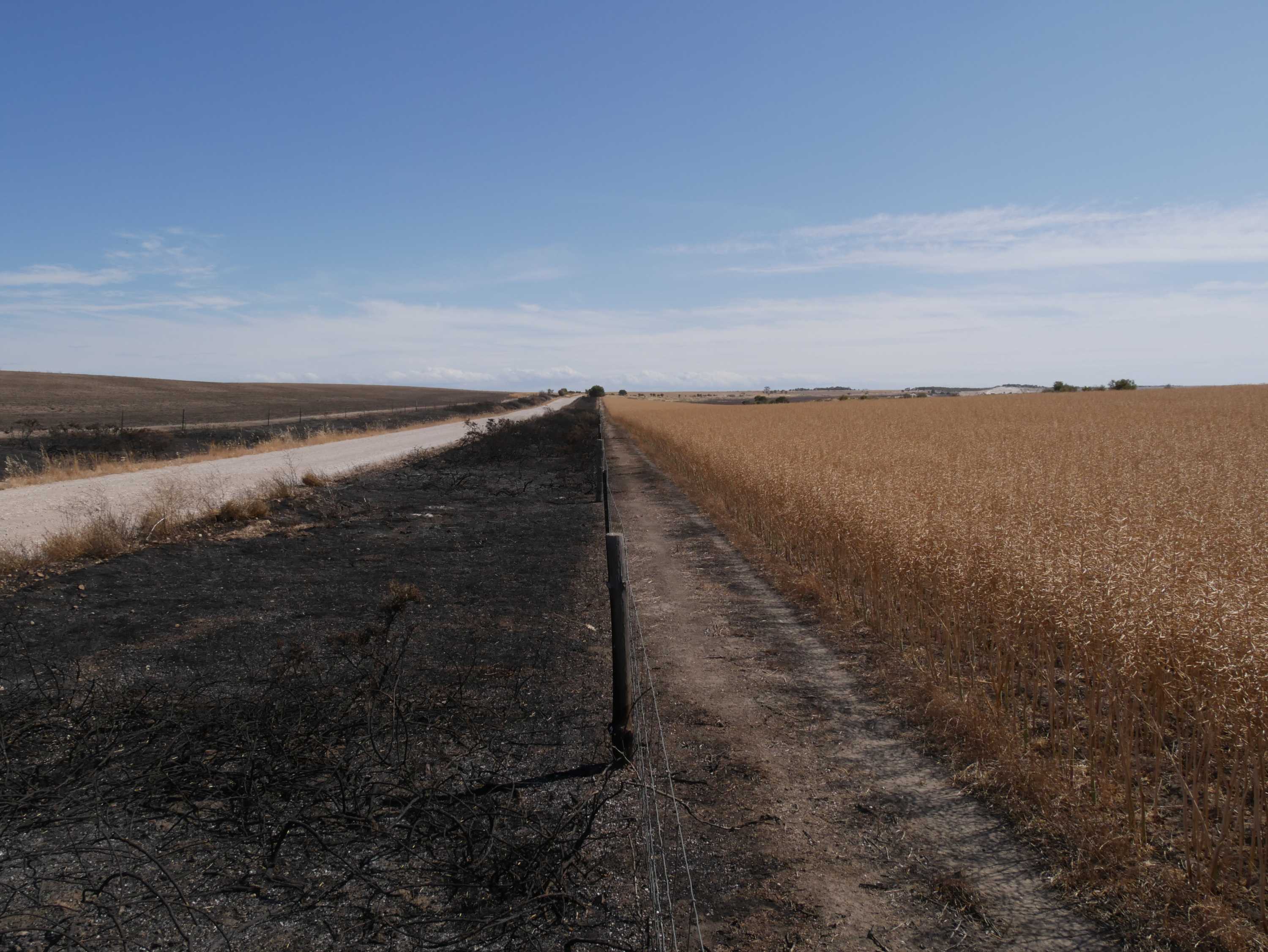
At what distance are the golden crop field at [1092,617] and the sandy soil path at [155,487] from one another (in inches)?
400

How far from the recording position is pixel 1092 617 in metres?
4.48

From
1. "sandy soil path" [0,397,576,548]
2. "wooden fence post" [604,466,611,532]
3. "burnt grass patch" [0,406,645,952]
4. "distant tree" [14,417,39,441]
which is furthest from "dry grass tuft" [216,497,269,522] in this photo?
"distant tree" [14,417,39,441]

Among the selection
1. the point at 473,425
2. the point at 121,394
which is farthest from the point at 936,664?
the point at 121,394

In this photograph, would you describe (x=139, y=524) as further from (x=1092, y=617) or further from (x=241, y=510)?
(x=1092, y=617)

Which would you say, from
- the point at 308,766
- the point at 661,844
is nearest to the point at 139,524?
the point at 308,766

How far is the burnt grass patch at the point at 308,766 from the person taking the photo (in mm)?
3137

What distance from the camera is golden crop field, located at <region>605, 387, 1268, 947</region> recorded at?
3508 millimetres

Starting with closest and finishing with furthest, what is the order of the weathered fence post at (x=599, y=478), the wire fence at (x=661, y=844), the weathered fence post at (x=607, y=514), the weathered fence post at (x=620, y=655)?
the wire fence at (x=661, y=844), the weathered fence post at (x=620, y=655), the weathered fence post at (x=607, y=514), the weathered fence post at (x=599, y=478)

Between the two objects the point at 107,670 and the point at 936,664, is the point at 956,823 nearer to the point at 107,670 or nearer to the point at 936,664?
the point at 936,664

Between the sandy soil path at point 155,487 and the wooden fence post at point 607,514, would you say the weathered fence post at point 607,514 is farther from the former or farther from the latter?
the sandy soil path at point 155,487

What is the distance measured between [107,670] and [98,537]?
16.2ft

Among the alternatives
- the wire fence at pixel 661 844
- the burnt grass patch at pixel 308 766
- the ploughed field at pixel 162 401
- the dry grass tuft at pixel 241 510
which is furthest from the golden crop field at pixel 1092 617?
the ploughed field at pixel 162 401

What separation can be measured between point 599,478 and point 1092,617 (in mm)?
15040

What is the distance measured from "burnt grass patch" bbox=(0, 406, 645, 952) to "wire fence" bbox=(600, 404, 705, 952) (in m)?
0.11
